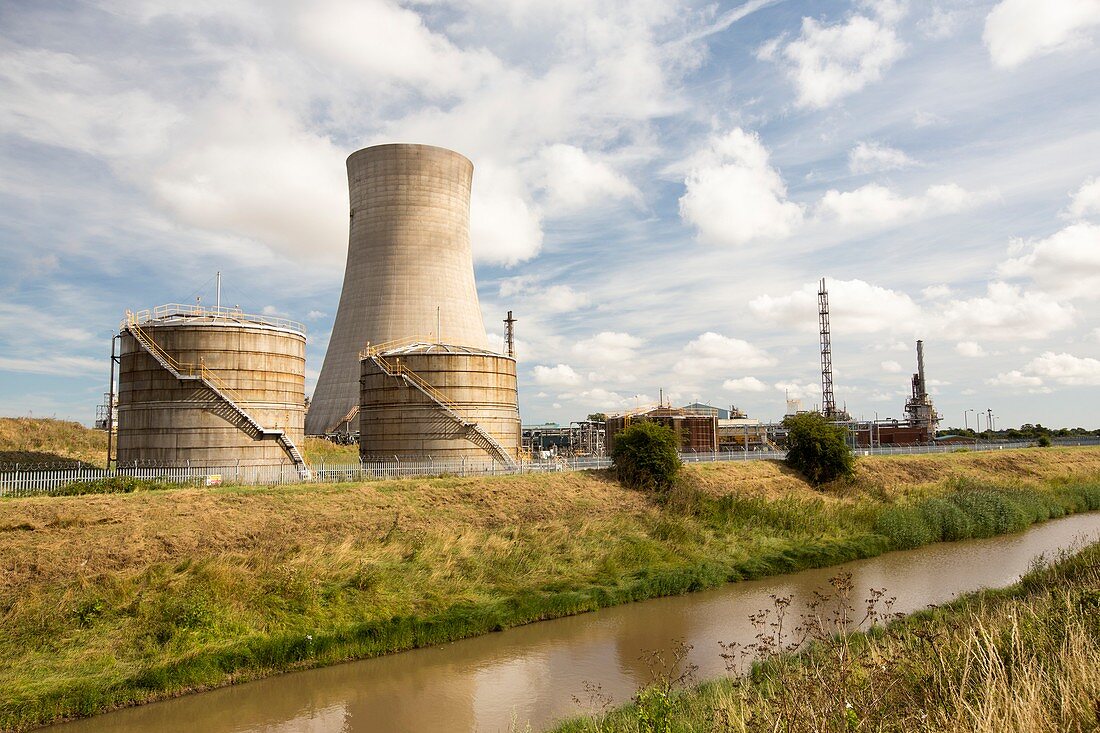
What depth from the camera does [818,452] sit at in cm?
3678

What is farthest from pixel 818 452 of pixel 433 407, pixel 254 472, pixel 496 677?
pixel 496 677

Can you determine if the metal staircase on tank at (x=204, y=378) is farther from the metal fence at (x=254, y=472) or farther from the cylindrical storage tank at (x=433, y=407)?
the cylindrical storage tank at (x=433, y=407)

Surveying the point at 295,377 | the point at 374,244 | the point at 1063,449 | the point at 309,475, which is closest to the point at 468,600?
the point at 309,475

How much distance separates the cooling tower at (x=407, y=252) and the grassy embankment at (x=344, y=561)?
56.1 ft

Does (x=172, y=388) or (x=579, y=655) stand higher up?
(x=172, y=388)

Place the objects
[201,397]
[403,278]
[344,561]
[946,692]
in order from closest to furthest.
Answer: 1. [946,692]
2. [344,561]
3. [201,397]
4. [403,278]

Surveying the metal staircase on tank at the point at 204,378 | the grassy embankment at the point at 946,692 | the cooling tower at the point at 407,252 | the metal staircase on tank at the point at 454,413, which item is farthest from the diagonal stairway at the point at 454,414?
the grassy embankment at the point at 946,692

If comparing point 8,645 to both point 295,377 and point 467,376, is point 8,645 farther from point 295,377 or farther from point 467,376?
point 467,376

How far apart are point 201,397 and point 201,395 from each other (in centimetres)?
8

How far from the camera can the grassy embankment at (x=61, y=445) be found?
33.3m

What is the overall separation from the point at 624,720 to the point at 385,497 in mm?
15027

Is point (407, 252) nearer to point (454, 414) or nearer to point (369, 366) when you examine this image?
point (369, 366)

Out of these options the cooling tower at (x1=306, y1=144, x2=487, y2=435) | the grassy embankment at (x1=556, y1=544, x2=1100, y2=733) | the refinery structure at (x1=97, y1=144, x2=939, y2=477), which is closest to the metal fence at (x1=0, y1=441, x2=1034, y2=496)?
the refinery structure at (x1=97, y1=144, x2=939, y2=477)

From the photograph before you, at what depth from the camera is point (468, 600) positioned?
730 inches
